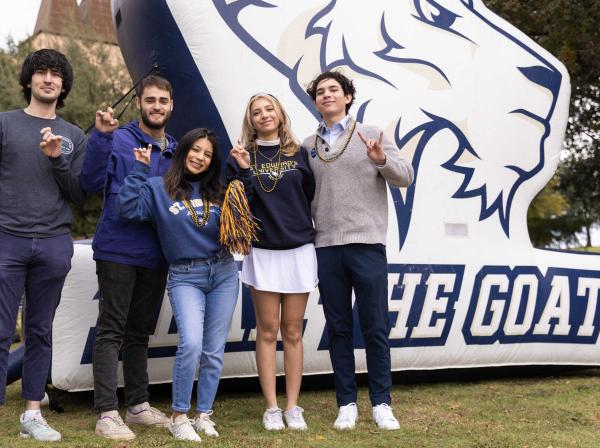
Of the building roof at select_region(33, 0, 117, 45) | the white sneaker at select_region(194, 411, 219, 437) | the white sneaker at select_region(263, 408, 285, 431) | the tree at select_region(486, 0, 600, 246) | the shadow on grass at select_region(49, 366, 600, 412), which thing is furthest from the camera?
the building roof at select_region(33, 0, 117, 45)

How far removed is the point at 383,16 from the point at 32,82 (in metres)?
2.04

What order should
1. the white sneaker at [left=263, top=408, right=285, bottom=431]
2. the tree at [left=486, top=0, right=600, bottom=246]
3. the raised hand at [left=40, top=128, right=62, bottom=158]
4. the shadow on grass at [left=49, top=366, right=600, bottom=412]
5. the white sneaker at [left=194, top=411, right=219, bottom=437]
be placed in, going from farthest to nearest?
the tree at [left=486, top=0, right=600, bottom=246] < the shadow on grass at [left=49, top=366, right=600, bottom=412] < the white sneaker at [left=263, top=408, right=285, bottom=431] < the white sneaker at [left=194, top=411, right=219, bottom=437] < the raised hand at [left=40, top=128, right=62, bottom=158]

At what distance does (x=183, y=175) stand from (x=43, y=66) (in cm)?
71

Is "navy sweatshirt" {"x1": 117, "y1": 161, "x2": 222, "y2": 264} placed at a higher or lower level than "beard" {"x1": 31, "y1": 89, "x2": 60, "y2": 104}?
lower

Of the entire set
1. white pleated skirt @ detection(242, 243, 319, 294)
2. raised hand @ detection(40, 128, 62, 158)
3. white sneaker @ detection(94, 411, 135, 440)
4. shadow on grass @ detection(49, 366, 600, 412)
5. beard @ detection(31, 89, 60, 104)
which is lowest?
Answer: shadow on grass @ detection(49, 366, 600, 412)

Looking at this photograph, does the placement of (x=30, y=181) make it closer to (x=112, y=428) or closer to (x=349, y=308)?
(x=112, y=428)

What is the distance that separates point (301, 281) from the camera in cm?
299

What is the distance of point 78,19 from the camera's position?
17.4m

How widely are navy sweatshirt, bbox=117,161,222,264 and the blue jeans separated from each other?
0.05m

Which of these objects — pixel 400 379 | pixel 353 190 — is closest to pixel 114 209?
pixel 353 190

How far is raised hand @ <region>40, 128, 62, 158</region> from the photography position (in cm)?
277

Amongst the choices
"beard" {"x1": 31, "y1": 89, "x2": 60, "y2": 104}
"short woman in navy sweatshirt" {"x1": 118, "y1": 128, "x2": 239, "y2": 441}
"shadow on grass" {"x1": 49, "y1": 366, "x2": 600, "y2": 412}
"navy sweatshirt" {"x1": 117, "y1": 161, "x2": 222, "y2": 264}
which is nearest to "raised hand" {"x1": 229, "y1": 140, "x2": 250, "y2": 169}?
"short woman in navy sweatshirt" {"x1": 118, "y1": 128, "x2": 239, "y2": 441}

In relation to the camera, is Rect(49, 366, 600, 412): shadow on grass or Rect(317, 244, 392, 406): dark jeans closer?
Rect(317, 244, 392, 406): dark jeans

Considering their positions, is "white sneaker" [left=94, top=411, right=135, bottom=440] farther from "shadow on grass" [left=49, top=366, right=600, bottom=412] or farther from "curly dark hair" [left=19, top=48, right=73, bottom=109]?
"curly dark hair" [left=19, top=48, right=73, bottom=109]
